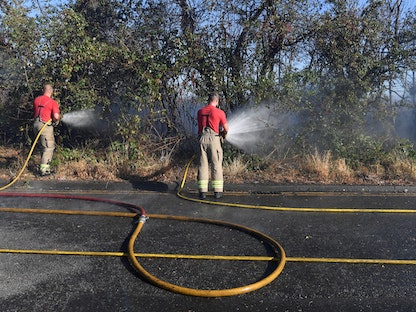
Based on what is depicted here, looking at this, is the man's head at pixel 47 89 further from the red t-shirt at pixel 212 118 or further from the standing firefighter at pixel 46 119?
the red t-shirt at pixel 212 118

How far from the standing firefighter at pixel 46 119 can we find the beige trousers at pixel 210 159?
3103 mm

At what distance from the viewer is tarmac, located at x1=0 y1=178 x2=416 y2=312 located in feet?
10.5

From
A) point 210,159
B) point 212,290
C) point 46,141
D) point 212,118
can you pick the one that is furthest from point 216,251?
point 46,141

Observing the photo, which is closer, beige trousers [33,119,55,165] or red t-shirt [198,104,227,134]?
red t-shirt [198,104,227,134]

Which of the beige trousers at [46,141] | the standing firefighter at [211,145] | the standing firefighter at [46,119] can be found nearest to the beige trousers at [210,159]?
the standing firefighter at [211,145]

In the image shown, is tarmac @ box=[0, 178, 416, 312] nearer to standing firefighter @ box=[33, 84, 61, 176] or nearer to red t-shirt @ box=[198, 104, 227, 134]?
standing firefighter @ box=[33, 84, 61, 176]

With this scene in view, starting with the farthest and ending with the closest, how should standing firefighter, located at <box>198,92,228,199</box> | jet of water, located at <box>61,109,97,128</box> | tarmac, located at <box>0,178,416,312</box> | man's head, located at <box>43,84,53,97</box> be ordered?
jet of water, located at <box>61,109,97,128</box>
man's head, located at <box>43,84,53,97</box>
standing firefighter, located at <box>198,92,228,199</box>
tarmac, located at <box>0,178,416,312</box>

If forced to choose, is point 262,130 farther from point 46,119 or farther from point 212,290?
point 212,290

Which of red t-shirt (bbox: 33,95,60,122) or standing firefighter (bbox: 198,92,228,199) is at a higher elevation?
red t-shirt (bbox: 33,95,60,122)

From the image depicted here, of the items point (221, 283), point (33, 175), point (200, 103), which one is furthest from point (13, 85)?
point (221, 283)

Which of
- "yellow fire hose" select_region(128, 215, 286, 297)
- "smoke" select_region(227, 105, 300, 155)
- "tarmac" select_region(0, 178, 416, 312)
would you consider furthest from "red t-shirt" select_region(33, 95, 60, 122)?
"yellow fire hose" select_region(128, 215, 286, 297)

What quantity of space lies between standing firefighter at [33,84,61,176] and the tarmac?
109cm

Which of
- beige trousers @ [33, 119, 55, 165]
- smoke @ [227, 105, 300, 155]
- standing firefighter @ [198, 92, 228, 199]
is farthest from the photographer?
smoke @ [227, 105, 300, 155]

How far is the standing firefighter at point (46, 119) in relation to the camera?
25.1ft
